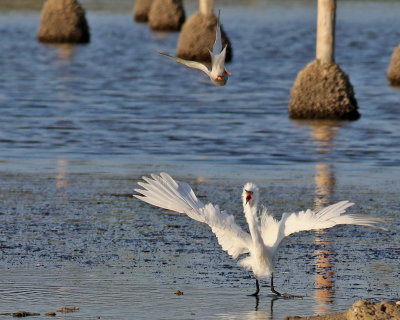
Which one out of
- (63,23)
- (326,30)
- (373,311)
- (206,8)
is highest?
(326,30)

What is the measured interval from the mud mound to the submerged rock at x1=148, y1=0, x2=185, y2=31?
14.2 m

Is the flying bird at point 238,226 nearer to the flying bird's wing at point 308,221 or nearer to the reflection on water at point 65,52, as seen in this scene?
the flying bird's wing at point 308,221

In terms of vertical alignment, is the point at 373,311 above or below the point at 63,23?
above

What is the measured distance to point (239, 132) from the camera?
54.0 feet

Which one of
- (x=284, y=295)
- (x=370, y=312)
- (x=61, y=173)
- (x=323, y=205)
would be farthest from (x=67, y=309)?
(x=61, y=173)

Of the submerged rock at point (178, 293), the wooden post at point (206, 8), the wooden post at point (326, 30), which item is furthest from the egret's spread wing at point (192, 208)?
the wooden post at point (206, 8)

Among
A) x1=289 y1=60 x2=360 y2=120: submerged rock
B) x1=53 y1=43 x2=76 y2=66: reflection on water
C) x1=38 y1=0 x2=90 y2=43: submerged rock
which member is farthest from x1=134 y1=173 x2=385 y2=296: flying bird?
x1=38 y1=0 x2=90 y2=43: submerged rock

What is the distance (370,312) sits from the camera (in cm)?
622

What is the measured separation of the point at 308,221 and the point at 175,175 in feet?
17.8

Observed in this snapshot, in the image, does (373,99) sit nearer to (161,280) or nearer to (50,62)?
(50,62)

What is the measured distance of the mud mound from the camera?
2689cm

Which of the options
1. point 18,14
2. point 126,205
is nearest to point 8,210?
point 126,205

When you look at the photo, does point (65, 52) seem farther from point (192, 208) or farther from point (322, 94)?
point (192, 208)

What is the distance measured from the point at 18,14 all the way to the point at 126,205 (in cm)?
4381
